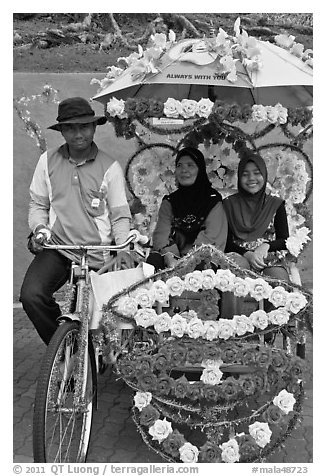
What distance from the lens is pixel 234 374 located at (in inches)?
133

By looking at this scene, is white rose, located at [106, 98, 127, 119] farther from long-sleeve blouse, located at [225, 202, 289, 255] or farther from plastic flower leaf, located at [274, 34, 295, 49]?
plastic flower leaf, located at [274, 34, 295, 49]

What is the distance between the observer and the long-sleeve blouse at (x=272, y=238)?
416 centimetres

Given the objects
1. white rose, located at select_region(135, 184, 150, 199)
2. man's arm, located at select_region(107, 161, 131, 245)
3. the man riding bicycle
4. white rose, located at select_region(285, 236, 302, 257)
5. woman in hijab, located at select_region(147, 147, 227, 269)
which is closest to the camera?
the man riding bicycle

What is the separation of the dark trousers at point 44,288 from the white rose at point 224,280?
3.62 feet

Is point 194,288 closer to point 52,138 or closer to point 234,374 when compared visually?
point 234,374

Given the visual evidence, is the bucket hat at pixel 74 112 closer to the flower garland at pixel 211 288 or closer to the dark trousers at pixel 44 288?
the dark trousers at pixel 44 288

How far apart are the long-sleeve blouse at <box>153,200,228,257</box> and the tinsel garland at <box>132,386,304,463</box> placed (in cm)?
121

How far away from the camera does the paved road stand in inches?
136

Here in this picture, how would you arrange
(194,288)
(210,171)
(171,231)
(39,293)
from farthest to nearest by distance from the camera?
1. (210,171)
2. (171,231)
3. (39,293)
4. (194,288)

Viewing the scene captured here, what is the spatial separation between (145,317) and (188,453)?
74 cm

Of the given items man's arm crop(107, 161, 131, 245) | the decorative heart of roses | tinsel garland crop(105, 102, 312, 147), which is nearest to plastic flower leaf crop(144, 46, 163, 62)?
tinsel garland crop(105, 102, 312, 147)

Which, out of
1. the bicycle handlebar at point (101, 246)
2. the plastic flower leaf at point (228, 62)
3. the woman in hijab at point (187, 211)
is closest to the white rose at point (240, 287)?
the bicycle handlebar at point (101, 246)
